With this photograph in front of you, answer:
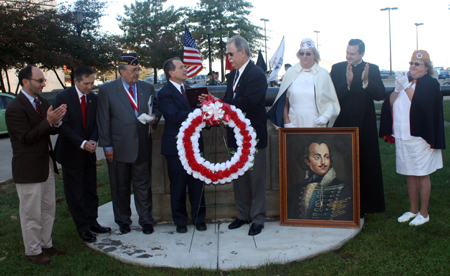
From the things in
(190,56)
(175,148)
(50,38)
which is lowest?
(175,148)

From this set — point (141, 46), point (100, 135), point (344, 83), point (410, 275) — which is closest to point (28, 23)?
point (100, 135)

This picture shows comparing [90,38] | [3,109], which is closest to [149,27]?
[90,38]

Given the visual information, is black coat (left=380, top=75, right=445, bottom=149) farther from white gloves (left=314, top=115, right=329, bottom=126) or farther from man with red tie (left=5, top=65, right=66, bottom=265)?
man with red tie (left=5, top=65, right=66, bottom=265)

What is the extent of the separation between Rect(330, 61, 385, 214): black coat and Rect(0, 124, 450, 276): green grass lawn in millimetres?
314

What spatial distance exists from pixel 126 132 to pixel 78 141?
0.54 m

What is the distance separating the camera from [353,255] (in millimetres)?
3797

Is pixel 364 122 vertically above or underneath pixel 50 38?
underneath

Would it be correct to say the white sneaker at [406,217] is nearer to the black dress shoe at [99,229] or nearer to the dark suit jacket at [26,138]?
the black dress shoe at [99,229]

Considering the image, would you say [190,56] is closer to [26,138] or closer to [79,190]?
[79,190]

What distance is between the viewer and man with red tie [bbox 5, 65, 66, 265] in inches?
143

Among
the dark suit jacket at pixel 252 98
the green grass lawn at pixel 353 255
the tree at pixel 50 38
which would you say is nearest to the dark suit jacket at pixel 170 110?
the dark suit jacket at pixel 252 98

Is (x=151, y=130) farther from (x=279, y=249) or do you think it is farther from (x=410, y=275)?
(x=410, y=275)

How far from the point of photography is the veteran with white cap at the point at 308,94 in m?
4.41

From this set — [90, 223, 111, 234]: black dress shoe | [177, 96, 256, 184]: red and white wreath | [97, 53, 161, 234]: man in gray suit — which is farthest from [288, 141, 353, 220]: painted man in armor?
[90, 223, 111, 234]: black dress shoe
